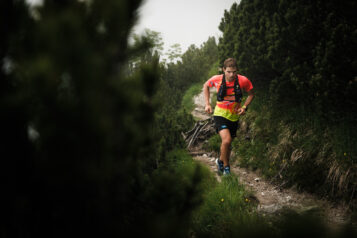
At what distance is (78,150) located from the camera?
2.77 ft

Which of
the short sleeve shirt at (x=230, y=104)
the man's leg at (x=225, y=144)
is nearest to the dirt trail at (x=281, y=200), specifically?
the man's leg at (x=225, y=144)

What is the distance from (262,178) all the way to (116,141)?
4.34 metres

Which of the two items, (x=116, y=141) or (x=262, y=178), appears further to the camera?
(x=262, y=178)

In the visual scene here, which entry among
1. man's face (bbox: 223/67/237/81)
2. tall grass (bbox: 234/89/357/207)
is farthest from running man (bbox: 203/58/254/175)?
tall grass (bbox: 234/89/357/207)

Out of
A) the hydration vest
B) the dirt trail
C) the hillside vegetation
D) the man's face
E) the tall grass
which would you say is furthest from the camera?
the hydration vest

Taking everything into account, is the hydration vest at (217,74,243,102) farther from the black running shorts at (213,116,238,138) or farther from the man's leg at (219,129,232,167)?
the man's leg at (219,129,232,167)

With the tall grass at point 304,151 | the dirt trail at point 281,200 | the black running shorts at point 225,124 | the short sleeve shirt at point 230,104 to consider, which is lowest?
the dirt trail at point 281,200

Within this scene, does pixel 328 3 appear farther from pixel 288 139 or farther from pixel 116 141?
pixel 116 141

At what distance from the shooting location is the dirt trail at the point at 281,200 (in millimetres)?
3082

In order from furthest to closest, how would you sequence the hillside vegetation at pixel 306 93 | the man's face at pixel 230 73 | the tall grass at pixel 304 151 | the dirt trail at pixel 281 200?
the man's face at pixel 230 73 → the tall grass at pixel 304 151 → the hillside vegetation at pixel 306 93 → the dirt trail at pixel 281 200

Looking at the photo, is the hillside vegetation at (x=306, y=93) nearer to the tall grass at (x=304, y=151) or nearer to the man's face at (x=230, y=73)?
the tall grass at (x=304, y=151)

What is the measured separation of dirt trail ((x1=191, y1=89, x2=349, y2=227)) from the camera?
3.08m

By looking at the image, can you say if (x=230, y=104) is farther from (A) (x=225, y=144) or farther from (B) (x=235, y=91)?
(A) (x=225, y=144)

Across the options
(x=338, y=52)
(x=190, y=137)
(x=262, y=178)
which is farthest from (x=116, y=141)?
(x=190, y=137)
